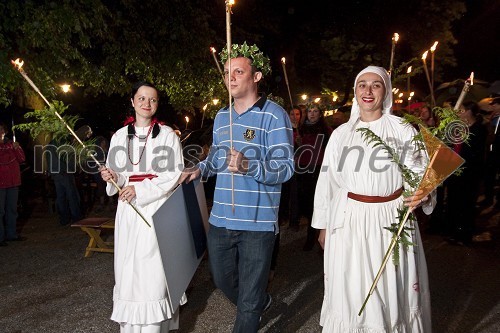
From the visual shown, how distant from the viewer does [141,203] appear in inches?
144

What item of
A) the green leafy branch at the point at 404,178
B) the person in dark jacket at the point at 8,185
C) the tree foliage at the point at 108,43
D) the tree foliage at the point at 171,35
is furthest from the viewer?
the tree foliage at the point at 171,35

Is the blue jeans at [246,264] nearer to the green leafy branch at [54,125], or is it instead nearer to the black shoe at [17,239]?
the green leafy branch at [54,125]

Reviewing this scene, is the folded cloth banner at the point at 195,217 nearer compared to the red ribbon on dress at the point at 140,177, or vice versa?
the red ribbon on dress at the point at 140,177

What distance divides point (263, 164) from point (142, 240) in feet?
3.73

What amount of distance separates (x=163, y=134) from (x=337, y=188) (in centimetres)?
153

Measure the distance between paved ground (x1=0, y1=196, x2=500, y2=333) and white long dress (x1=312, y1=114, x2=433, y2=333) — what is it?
54.6 inches

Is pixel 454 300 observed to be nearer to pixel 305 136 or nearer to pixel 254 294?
pixel 254 294

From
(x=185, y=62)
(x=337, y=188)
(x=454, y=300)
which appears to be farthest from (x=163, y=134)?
(x=185, y=62)

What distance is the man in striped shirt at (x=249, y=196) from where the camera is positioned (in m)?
3.61

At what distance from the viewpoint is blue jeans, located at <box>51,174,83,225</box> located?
991cm

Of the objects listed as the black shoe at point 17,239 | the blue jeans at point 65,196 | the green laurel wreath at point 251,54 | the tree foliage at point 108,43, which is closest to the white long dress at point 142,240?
the green laurel wreath at point 251,54

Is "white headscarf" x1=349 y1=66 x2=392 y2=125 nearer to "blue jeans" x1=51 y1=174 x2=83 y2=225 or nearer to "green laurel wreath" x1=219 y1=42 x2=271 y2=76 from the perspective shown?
"green laurel wreath" x1=219 y1=42 x2=271 y2=76

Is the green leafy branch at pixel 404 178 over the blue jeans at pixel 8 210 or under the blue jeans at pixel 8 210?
over

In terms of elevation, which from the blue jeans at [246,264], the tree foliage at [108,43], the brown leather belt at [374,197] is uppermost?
the tree foliage at [108,43]
